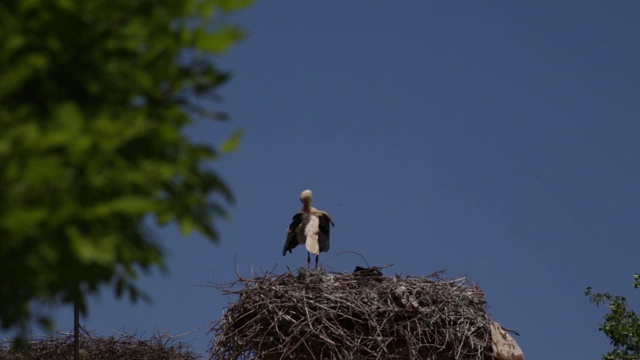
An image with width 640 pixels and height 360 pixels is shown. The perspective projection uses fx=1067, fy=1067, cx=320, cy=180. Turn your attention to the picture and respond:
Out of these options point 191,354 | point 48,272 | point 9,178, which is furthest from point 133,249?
point 191,354

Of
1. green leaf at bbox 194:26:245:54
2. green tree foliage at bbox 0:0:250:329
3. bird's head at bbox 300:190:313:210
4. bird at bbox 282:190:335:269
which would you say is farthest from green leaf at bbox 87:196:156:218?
bird's head at bbox 300:190:313:210

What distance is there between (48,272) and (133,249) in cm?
40

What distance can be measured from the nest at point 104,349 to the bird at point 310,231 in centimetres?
169

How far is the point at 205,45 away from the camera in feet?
12.6

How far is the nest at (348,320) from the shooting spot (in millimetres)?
9711

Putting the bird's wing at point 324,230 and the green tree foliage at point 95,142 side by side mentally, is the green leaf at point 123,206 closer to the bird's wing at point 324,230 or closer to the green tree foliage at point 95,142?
the green tree foliage at point 95,142

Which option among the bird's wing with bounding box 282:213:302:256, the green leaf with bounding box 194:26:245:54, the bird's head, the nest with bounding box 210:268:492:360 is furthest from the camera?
the bird's head

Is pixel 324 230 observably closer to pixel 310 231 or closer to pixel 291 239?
pixel 310 231

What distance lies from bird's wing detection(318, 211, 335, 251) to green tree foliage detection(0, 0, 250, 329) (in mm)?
7680

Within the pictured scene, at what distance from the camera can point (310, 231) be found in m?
11.8

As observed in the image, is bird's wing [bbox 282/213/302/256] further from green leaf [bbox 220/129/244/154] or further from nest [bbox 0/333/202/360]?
green leaf [bbox 220/129/244/154]

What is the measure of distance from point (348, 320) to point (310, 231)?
2075mm

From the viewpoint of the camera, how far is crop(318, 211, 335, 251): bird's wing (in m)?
11.8

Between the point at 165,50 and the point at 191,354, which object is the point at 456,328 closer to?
the point at 191,354
